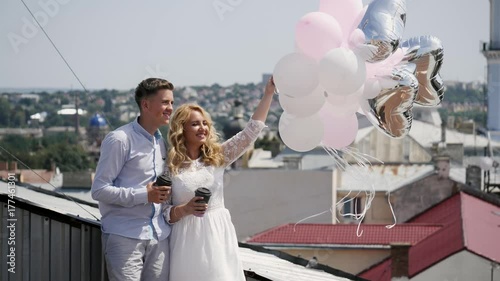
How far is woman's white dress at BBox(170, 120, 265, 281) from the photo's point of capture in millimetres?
5469

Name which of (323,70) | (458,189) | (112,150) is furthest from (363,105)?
(458,189)

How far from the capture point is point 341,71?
556 cm

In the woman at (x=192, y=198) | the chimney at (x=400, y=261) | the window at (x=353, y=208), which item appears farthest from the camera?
the chimney at (x=400, y=261)

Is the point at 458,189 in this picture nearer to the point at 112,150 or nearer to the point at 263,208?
the point at 263,208

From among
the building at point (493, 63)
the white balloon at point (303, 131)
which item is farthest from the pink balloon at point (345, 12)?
the building at point (493, 63)

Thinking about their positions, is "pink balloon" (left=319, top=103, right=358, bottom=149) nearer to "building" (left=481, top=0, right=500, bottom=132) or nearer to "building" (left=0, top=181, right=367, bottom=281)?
"building" (left=0, top=181, right=367, bottom=281)

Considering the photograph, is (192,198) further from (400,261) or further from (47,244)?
(400,261)

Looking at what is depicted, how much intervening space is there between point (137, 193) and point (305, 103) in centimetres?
94

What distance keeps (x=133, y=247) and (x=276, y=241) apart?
75.4ft

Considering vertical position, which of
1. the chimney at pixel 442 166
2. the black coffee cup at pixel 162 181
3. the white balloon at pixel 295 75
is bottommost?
the chimney at pixel 442 166

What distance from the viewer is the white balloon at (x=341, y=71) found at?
557cm

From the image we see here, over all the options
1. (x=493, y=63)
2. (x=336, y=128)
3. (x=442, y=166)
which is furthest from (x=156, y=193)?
(x=493, y=63)

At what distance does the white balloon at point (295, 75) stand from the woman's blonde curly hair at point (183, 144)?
1.30ft

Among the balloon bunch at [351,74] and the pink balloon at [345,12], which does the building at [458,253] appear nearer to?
the balloon bunch at [351,74]
